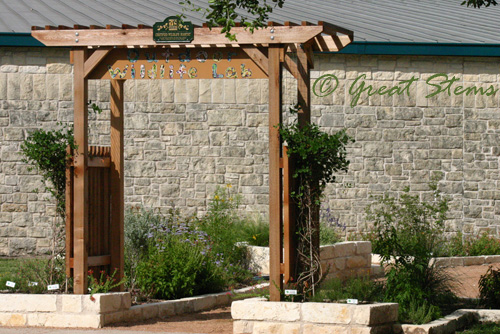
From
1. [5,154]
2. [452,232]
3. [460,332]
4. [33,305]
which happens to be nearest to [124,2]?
[5,154]

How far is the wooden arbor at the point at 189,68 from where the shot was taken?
7680mm

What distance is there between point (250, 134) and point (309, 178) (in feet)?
22.1

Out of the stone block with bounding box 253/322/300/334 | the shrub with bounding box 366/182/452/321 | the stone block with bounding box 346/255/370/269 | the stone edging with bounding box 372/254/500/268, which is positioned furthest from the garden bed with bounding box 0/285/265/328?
the stone edging with bounding box 372/254/500/268

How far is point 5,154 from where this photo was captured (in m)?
14.2

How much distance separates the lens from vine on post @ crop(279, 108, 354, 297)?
7.57 meters

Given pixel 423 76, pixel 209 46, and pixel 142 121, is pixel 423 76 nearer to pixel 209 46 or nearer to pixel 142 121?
pixel 142 121

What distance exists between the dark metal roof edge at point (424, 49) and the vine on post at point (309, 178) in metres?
7.13

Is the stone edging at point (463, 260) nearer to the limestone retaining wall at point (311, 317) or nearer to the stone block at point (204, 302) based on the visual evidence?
the stone block at point (204, 302)

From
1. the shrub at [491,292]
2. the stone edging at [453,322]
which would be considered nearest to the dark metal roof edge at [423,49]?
the shrub at [491,292]

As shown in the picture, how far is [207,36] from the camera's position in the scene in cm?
777

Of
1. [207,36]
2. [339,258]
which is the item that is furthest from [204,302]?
[207,36]

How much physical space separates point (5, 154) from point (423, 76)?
831 centimetres

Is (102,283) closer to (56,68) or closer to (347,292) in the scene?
(347,292)
